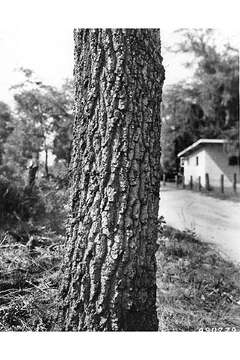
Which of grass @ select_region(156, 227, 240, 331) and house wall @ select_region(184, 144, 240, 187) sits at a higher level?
house wall @ select_region(184, 144, 240, 187)

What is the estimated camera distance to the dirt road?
2.27 meters

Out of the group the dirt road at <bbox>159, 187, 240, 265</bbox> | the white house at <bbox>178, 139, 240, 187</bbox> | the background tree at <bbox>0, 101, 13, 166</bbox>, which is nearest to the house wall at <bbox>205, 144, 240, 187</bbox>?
the white house at <bbox>178, 139, 240, 187</bbox>

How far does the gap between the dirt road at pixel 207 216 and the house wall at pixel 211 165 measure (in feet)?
0.39

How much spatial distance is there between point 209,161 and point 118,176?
1.12 m

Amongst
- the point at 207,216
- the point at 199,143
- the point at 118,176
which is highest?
the point at 199,143

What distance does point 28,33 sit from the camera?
77.6 inches

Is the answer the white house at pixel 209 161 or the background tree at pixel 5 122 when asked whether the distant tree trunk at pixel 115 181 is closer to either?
the white house at pixel 209 161

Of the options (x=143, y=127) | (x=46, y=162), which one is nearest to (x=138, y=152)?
(x=143, y=127)

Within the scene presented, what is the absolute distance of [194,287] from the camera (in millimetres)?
2004

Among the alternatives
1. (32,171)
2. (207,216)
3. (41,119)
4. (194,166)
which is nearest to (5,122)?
(41,119)

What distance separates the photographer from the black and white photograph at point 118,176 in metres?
1.19

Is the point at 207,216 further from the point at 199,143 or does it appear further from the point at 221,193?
the point at 199,143

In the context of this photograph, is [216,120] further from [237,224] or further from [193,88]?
[237,224]

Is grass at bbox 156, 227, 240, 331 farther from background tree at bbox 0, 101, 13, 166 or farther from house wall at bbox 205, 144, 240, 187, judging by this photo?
A: background tree at bbox 0, 101, 13, 166
